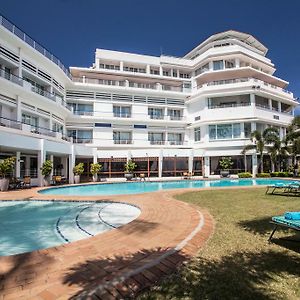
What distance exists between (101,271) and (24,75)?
2554 centimetres

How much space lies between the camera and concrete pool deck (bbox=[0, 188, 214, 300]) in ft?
10.3

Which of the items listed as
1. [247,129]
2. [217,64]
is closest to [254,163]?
[247,129]

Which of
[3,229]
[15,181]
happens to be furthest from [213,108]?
[3,229]

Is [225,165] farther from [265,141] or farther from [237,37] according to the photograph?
[237,37]

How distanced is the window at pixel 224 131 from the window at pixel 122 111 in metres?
12.1

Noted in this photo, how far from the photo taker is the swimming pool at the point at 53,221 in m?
6.25

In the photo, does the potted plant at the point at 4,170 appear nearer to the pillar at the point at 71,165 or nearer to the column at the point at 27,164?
the column at the point at 27,164

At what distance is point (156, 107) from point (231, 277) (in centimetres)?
3418

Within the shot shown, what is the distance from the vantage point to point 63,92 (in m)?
31.3

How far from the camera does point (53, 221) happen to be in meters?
8.38

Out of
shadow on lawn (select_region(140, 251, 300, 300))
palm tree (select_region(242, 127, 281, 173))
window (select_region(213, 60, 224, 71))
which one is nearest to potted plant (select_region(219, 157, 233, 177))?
palm tree (select_region(242, 127, 281, 173))

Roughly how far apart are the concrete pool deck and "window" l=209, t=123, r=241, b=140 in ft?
92.4

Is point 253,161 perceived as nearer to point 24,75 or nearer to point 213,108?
point 213,108

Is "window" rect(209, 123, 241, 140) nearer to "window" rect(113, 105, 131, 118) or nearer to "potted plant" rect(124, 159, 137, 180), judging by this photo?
"potted plant" rect(124, 159, 137, 180)
